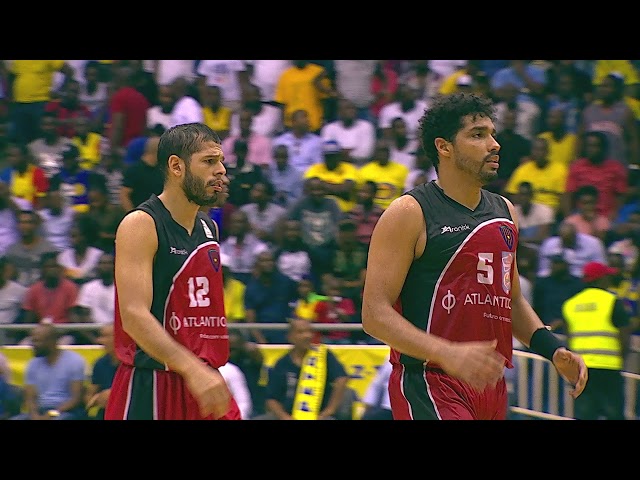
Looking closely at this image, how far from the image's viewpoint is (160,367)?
6.16 m

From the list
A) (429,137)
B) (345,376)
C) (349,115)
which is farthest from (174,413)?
(349,115)

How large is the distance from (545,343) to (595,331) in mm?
4043

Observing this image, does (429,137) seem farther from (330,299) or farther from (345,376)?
(330,299)

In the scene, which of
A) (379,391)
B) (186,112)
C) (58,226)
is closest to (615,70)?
(186,112)

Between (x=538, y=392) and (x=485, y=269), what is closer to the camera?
(x=485, y=269)

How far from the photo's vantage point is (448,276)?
5.86 m

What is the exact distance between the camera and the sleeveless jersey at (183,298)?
20.2 feet

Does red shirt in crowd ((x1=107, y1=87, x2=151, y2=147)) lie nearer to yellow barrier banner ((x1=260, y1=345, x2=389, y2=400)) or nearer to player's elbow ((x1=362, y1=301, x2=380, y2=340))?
yellow barrier banner ((x1=260, y1=345, x2=389, y2=400))

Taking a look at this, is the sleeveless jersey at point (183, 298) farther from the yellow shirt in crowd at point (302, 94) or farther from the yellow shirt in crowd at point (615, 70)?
the yellow shirt in crowd at point (615, 70)

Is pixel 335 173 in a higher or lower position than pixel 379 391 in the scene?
higher

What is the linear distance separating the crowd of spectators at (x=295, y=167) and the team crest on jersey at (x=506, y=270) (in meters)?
4.31

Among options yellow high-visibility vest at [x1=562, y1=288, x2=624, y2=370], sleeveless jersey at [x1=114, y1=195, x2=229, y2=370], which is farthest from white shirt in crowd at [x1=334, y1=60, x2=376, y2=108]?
sleeveless jersey at [x1=114, y1=195, x2=229, y2=370]

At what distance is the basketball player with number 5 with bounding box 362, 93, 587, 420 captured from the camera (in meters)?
5.78

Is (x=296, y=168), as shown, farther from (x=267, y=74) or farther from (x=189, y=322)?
(x=189, y=322)
